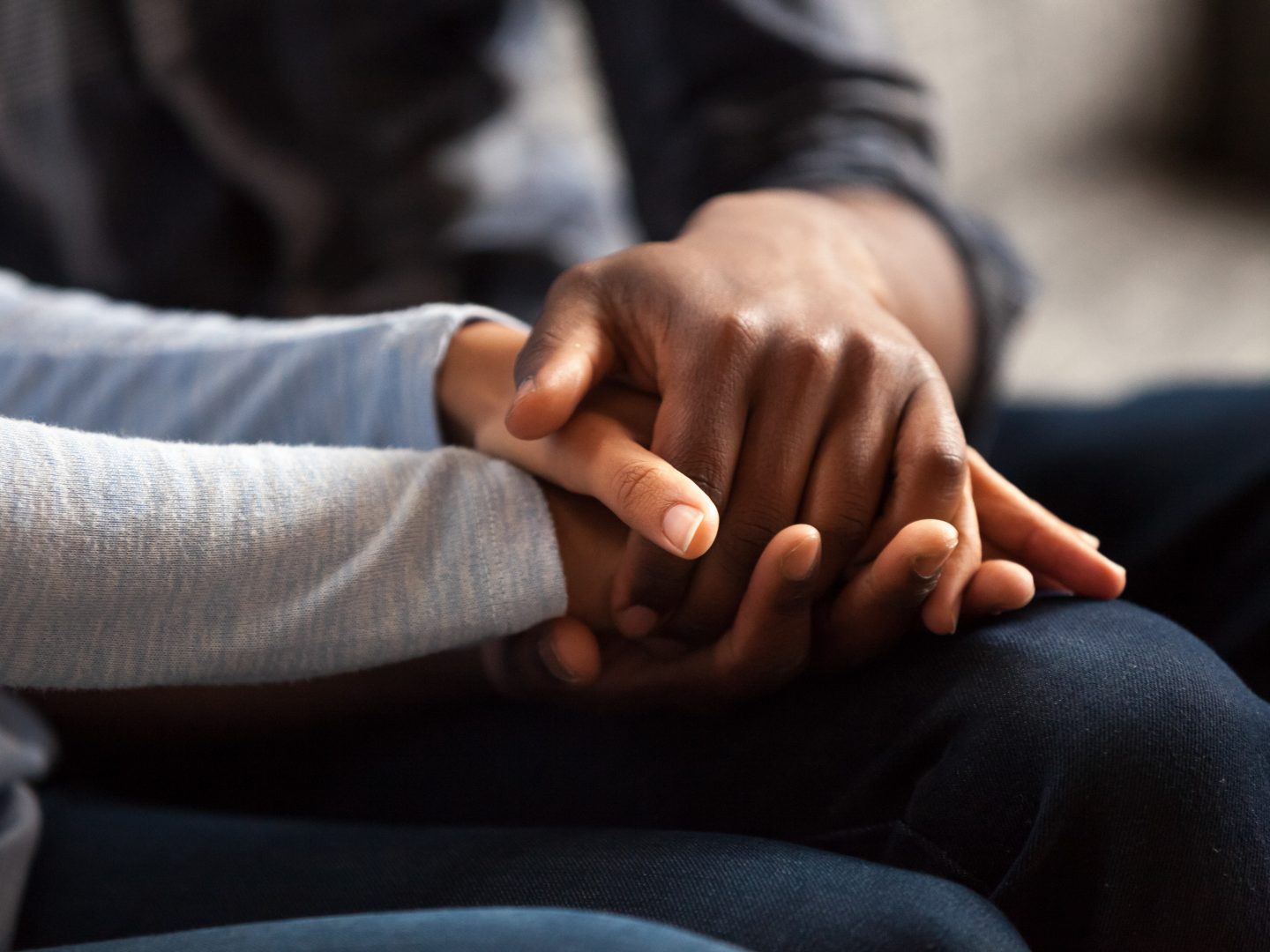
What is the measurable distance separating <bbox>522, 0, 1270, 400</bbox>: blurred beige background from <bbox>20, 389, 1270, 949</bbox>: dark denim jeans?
54 centimetres

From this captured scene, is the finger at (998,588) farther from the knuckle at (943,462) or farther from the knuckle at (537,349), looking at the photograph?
the knuckle at (537,349)

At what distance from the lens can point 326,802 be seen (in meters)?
0.47

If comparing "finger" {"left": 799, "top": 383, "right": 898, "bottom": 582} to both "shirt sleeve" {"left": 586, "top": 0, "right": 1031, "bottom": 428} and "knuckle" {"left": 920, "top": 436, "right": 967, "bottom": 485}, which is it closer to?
"knuckle" {"left": 920, "top": 436, "right": 967, "bottom": 485}

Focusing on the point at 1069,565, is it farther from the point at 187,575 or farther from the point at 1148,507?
the point at 187,575

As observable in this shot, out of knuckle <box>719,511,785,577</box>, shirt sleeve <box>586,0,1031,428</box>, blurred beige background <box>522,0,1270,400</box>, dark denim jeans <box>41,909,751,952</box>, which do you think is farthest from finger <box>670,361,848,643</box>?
blurred beige background <box>522,0,1270,400</box>

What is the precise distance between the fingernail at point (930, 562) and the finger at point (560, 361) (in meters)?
0.12

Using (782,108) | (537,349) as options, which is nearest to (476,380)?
(537,349)

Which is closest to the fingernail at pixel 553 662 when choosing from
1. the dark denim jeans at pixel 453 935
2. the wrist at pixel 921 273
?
the dark denim jeans at pixel 453 935

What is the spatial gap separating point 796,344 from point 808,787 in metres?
0.15

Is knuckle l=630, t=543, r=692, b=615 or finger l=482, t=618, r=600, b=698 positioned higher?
knuckle l=630, t=543, r=692, b=615

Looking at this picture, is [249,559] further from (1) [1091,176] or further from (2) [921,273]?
(1) [1091,176]

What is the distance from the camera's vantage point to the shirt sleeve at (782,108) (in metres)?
0.61

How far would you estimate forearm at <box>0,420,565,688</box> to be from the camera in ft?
1.08

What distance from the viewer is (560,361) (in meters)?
0.36
